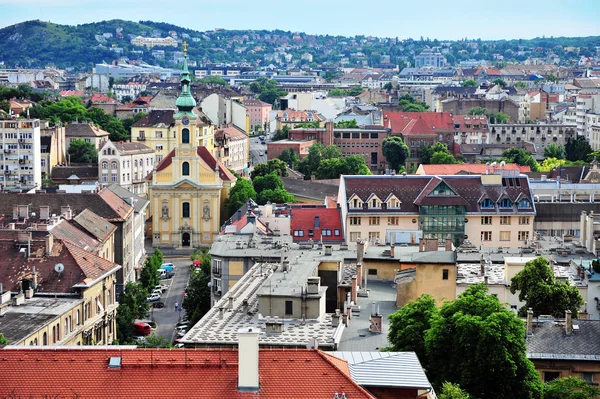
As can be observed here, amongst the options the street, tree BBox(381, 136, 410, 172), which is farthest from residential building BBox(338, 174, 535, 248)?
tree BBox(381, 136, 410, 172)

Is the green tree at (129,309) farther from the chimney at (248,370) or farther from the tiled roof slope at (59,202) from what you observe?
the chimney at (248,370)

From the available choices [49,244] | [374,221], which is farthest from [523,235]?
[49,244]

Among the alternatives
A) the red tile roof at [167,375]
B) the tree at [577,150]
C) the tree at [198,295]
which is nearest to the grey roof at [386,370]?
the red tile roof at [167,375]

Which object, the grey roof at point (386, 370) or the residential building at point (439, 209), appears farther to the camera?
the residential building at point (439, 209)

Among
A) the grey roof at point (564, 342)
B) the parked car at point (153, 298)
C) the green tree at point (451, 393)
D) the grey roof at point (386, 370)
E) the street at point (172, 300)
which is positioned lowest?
the street at point (172, 300)

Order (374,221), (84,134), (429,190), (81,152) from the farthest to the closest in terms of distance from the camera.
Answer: (84,134), (81,152), (429,190), (374,221)

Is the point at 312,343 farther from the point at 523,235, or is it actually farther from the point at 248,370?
the point at 523,235
